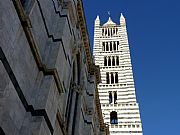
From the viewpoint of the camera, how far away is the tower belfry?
115 ft

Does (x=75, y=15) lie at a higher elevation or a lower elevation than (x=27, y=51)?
higher

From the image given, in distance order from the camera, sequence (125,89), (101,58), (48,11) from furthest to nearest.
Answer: (101,58)
(125,89)
(48,11)

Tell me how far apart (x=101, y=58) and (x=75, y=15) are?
28336 millimetres

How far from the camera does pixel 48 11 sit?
37.7ft

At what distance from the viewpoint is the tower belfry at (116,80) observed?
35.0 meters

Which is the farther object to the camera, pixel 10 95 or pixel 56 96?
pixel 56 96

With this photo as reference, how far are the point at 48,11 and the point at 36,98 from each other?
382 centimetres

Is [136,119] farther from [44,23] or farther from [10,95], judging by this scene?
[10,95]

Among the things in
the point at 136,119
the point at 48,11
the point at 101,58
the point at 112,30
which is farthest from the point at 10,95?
the point at 112,30

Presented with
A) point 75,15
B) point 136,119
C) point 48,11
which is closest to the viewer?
point 48,11

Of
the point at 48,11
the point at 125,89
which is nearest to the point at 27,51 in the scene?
the point at 48,11

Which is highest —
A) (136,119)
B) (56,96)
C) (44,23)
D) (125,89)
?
(44,23)

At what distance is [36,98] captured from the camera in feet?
28.7

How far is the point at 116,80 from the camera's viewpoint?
135ft
